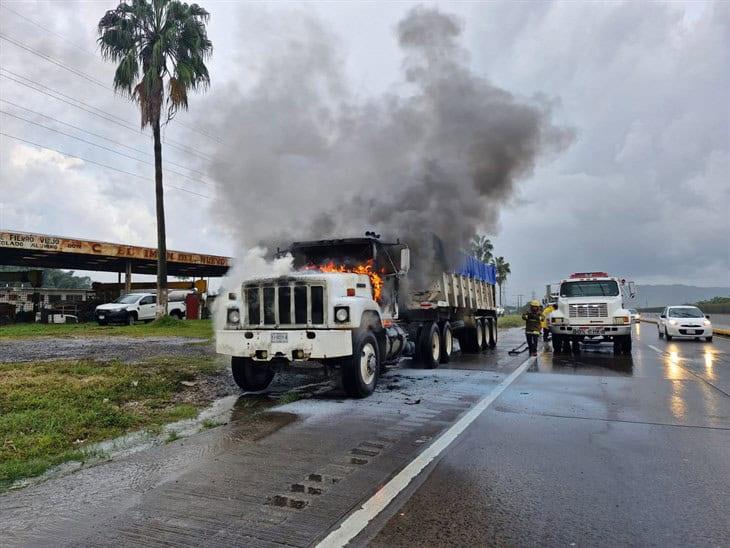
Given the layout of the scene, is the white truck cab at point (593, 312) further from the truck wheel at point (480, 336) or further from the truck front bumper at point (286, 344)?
the truck front bumper at point (286, 344)

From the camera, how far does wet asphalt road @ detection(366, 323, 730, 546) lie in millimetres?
3133

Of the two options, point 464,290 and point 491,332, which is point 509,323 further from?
point 464,290

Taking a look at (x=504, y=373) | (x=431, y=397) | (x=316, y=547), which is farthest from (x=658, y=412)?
(x=316, y=547)

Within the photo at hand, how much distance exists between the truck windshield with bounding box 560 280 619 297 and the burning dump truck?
708 centimetres

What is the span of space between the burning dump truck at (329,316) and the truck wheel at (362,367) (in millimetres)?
14

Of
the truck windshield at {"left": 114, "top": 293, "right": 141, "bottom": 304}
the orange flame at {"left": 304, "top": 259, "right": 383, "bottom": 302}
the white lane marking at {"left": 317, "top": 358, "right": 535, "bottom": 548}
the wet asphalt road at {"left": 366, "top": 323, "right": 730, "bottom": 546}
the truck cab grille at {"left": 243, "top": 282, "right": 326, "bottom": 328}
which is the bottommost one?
the wet asphalt road at {"left": 366, "top": 323, "right": 730, "bottom": 546}

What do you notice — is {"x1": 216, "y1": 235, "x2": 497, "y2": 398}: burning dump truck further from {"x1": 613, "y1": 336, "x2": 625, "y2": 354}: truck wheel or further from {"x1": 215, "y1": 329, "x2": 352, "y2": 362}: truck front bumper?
{"x1": 613, "y1": 336, "x2": 625, "y2": 354}: truck wheel

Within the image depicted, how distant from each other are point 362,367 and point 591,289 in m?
10.2

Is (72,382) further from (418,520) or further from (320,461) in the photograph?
(418,520)

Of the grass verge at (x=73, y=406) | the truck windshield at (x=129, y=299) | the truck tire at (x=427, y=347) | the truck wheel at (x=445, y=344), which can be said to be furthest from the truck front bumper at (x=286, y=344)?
the truck windshield at (x=129, y=299)

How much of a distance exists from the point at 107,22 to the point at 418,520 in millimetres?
24627

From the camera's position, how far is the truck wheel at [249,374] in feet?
25.6

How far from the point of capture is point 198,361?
433 inches

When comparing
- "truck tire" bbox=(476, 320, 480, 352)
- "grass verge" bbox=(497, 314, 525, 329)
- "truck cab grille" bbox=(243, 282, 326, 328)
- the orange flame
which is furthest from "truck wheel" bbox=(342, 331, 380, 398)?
"grass verge" bbox=(497, 314, 525, 329)
